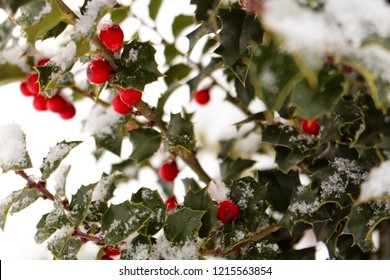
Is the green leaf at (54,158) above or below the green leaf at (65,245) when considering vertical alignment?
above

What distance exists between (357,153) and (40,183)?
44 centimetres

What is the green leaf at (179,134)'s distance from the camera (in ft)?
2.49

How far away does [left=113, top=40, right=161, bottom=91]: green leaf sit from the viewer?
2.19 ft

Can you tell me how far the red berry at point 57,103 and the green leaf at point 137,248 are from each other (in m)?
0.34

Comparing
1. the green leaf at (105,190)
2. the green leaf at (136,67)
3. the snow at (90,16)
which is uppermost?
the snow at (90,16)

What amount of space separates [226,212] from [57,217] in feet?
0.75

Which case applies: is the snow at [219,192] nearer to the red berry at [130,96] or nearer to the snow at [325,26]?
the red berry at [130,96]

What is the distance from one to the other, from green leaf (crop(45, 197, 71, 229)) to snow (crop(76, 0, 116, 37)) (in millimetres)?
234

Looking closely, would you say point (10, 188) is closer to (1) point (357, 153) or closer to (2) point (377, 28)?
(1) point (357, 153)

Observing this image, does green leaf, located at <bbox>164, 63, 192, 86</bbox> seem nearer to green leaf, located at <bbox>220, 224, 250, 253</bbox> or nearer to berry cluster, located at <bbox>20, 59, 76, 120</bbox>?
berry cluster, located at <bbox>20, 59, 76, 120</bbox>

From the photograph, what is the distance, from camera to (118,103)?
2.48 ft

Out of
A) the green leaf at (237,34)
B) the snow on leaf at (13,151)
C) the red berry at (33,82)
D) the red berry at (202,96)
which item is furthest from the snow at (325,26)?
the red berry at (202,96)

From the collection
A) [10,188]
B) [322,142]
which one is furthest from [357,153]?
[10,188]

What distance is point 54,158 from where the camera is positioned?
0.71 meters
